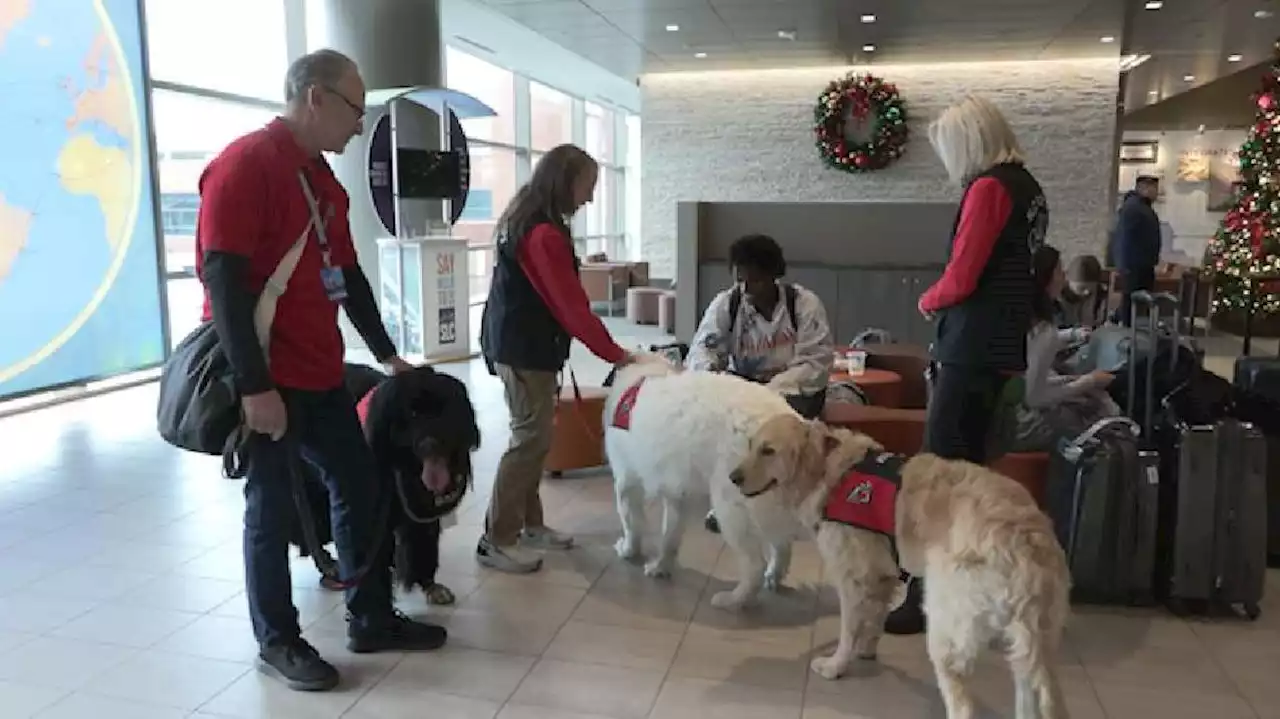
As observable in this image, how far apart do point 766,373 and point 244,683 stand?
7.17ft

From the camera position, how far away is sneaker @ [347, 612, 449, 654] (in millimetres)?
2750

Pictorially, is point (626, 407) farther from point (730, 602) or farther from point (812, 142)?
point (812, 142)

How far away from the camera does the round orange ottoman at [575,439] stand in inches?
182

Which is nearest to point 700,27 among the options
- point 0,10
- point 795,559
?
point 0,10

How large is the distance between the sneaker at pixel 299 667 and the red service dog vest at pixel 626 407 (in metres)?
1.17

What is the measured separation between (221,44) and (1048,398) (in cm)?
758

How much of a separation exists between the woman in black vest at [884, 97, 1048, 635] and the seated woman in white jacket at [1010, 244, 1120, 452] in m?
0.68

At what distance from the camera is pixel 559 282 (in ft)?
10.3

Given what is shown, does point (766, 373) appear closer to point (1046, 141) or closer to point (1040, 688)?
point (1040, 688)

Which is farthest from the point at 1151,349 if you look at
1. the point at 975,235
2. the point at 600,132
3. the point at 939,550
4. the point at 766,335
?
the point at 600,132

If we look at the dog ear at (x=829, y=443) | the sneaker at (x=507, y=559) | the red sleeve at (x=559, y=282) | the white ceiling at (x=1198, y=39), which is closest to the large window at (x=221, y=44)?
the red sleeve at (x=559, y=282)

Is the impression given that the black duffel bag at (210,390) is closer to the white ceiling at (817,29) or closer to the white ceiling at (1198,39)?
the white ceiling at (817,29)

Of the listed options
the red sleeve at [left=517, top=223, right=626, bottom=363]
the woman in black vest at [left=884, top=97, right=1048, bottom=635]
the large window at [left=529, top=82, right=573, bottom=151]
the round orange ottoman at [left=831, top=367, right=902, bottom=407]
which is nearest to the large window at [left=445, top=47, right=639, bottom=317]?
the large window at [left=529, top=82, right=573, bottom=151]

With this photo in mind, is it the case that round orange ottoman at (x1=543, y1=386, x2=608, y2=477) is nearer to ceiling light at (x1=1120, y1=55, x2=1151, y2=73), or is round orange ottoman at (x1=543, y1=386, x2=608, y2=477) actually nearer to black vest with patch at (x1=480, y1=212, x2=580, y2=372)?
black vest with patch at (x1=480, y1=212, x2=580, y2=372)
